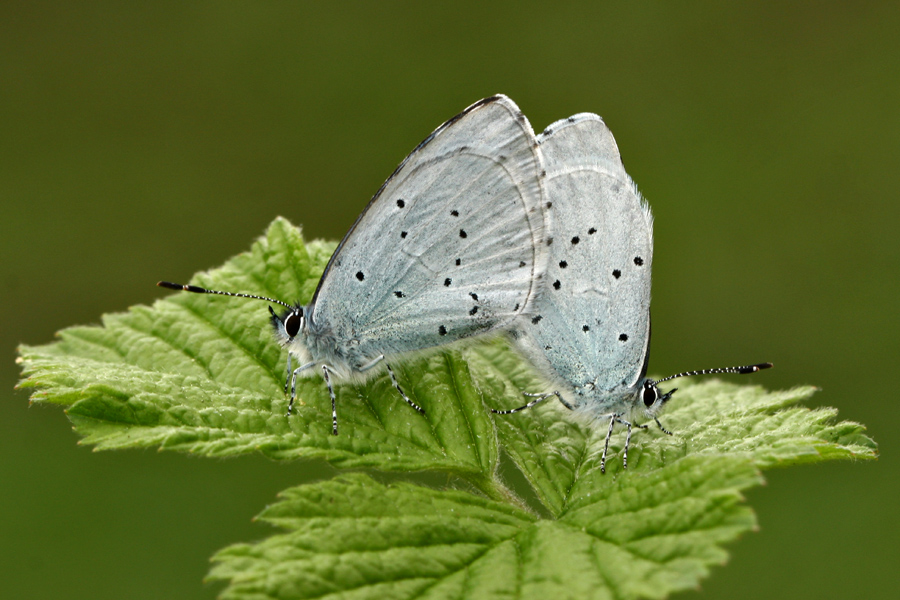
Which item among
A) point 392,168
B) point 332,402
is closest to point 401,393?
point 332,402

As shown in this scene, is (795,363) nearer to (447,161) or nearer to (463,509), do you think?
(447,161)

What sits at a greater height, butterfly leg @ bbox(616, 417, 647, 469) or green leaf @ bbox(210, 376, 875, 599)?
butterfly leg @ bbox(616, 417, 647, 469)

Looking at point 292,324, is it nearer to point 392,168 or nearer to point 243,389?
point 243,389

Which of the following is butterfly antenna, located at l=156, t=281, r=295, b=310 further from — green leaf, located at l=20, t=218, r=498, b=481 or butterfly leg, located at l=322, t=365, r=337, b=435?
butterfly leg, located at l=322, t=365, r=337, b=435

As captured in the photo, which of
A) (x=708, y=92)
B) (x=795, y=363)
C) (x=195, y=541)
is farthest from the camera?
(x=708, y=92)

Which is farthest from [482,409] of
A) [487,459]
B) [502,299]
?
[502,299]

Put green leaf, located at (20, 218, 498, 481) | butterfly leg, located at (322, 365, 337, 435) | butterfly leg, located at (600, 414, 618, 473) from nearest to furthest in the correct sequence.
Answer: green leaf, located at (20, 218, 498, 481) < butterfly leg, located at (322, 365, 337, 435) < butterfly leg, located at (600, 414, 618, 473)

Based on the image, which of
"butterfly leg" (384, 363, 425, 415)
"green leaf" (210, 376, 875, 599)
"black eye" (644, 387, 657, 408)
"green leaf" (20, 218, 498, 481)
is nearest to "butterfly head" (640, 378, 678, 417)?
"black eye" (644, 387, 657, 408)
